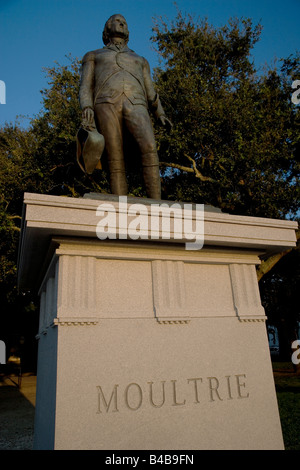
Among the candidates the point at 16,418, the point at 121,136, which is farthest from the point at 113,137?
the point at 16,418

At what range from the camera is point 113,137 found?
388 cm

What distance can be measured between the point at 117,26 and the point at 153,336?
11.3 ft

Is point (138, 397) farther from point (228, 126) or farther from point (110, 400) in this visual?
point (228, 126)

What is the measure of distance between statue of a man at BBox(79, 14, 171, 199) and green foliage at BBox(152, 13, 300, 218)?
6.87 meters

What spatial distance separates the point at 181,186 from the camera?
12562 millimetres

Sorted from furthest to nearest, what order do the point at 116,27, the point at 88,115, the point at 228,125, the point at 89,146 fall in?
the point at 228,125 < the point at 116,27 < the point at 88,115 < the point at 89,146

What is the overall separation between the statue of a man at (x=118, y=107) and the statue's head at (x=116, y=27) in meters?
0.03

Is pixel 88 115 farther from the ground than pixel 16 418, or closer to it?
farther from the ground

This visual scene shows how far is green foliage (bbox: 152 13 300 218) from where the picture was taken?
35.0 feet

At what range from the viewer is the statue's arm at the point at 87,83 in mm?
3834

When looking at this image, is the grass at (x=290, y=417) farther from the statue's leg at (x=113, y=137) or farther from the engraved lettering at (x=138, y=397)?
the statue's leg at (x=113, y=137)

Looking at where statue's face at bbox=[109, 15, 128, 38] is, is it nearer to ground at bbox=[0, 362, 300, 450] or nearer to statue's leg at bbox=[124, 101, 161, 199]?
statue's leg at bbox=[124, 101, 161, 199]

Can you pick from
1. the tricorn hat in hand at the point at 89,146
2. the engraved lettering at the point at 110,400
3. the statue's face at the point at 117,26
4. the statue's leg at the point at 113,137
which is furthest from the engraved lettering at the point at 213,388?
A: the statue's face at the point at 117,26

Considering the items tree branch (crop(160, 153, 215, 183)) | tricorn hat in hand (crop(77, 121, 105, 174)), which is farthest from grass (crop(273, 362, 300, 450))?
tree branch (crop(160, 153, 215, 183))
